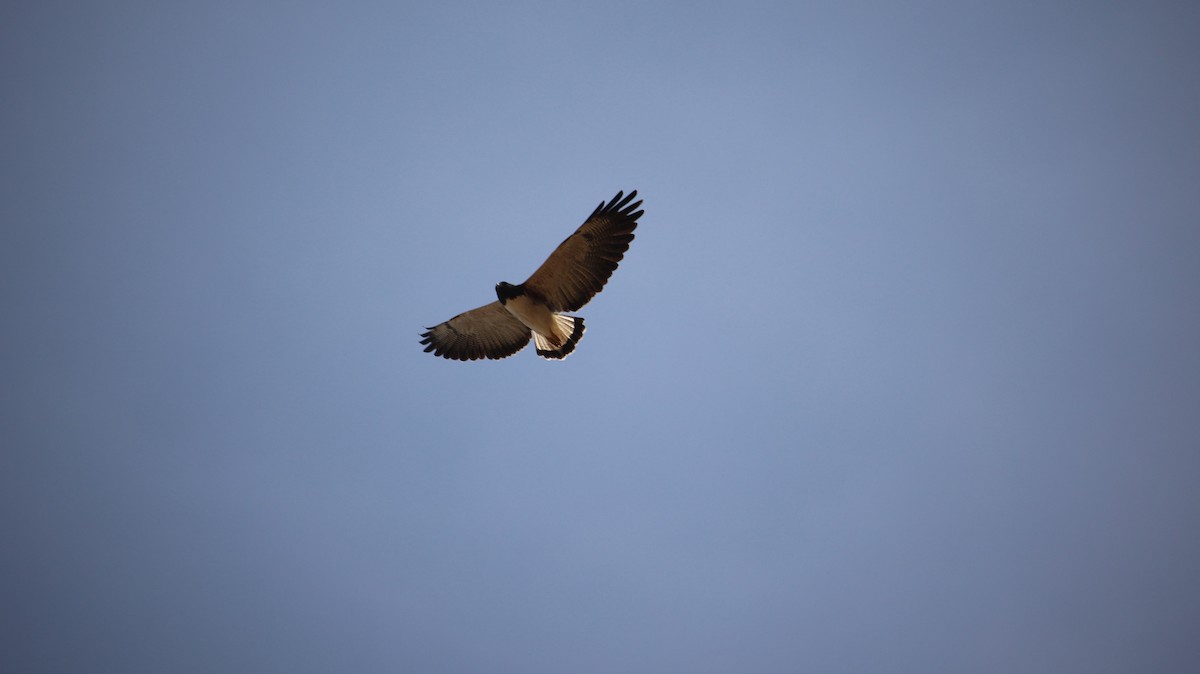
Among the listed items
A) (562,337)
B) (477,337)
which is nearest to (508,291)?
(562,337)

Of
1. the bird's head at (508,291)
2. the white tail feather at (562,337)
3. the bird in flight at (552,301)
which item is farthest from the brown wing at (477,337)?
the bird's head at (508,291)

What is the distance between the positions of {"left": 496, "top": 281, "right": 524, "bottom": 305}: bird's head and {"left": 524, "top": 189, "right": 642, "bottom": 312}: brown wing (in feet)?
0.48

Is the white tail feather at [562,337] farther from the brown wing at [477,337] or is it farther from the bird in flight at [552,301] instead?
the brown wing at [477,337]

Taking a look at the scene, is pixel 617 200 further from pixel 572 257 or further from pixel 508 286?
pixel 508 286

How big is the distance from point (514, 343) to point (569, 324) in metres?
1.24

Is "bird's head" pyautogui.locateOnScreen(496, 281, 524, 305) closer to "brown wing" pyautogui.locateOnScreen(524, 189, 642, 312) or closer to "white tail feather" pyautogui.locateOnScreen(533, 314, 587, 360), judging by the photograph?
"brown wing" pyautogui.locateOnScreen(524, 189, 642, 312)

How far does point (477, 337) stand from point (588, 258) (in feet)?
8.82

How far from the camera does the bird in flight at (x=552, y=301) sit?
35.8 feet

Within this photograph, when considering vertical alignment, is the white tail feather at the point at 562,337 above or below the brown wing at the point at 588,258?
below

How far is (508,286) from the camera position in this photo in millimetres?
11266

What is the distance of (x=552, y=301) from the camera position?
11.6 meters

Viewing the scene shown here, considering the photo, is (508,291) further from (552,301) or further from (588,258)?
(588,258)

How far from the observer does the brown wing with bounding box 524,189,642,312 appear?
1085 centimetres

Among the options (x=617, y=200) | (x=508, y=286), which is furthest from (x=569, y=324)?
(x=617, y=200)
